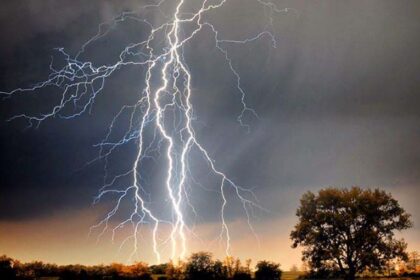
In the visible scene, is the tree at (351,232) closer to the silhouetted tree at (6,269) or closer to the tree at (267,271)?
the tree at (267,271)

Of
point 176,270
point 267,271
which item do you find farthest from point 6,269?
point 267,271

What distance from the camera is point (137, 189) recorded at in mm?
29469

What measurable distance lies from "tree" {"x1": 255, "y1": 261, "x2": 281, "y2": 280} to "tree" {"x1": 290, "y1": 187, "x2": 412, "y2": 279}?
15.7 feet

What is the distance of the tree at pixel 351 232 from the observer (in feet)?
98.2

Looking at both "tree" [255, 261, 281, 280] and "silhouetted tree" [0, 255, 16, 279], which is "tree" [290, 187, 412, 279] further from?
"silhouetted tree" [0, 255, 16, 279]

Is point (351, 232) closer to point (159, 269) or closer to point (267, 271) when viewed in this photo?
point (267, 271)

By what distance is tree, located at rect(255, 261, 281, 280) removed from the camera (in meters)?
35.4

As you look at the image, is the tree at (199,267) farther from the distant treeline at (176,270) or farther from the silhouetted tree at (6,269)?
the silhouetted tree at (6,269)

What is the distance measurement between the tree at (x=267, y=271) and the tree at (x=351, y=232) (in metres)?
4.80

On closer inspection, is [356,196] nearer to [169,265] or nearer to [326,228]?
[326,228]

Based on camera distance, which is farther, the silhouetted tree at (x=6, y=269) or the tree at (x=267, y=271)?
the tree at (x=267, y=271)

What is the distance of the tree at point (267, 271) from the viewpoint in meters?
35.4

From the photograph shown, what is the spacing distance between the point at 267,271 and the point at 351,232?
806 centimetres

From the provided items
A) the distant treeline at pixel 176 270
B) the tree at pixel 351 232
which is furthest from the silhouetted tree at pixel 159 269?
the tree at pixel 351 232
